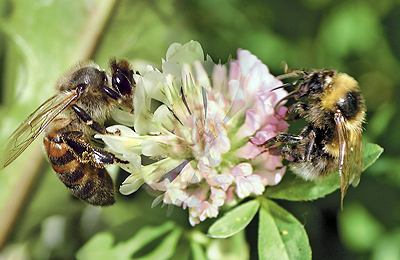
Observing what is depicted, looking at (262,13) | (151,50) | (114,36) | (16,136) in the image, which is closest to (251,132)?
(16,136)

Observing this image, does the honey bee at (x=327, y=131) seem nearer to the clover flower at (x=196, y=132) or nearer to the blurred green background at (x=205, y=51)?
the clover flower at (x=196, y=132)

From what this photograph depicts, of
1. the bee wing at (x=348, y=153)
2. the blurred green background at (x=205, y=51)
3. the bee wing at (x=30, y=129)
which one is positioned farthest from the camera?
the blurred green background at (x=205, y=51)

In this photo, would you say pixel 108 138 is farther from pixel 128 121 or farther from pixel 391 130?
pixel 391 130

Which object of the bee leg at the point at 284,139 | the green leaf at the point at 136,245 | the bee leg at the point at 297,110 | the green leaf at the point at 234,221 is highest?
the bee leg at the point at 297,110

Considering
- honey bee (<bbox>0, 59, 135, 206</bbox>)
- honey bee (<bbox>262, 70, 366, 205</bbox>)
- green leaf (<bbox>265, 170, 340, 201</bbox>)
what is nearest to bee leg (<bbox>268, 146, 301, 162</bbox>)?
honey bee (<bbox>262, 70, 366, 205</bbox>)

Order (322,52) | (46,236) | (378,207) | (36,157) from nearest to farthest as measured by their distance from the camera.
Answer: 1. (378,207)
2. (322,52)
3. (46,236)
4. (36,157)

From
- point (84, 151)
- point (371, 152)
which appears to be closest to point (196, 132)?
point (84, 151)

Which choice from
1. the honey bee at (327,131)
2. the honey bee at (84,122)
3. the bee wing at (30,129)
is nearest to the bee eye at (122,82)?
the honey bee at (84,122)
